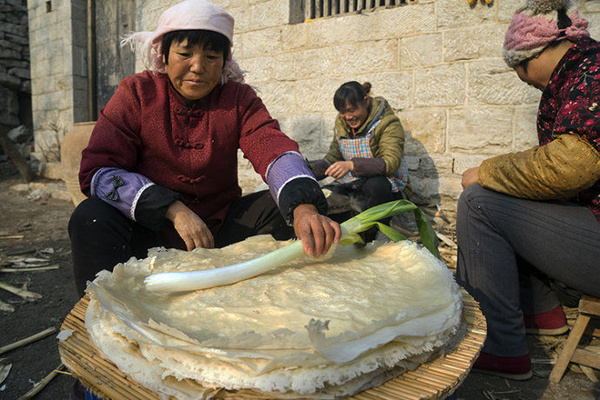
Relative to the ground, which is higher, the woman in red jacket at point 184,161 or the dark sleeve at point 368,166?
the woman in red jacket at point 184,161

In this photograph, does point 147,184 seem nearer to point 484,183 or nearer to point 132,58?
point 484,183

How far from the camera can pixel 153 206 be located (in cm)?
144

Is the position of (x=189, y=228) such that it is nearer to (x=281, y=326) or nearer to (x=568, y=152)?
(x=281, y=326)

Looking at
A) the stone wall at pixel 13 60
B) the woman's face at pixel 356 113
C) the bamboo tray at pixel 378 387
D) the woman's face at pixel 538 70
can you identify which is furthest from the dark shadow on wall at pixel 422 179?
the stone wall at pixel 13 60

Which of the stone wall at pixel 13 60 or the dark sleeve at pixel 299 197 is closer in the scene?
the dark sleeve at pixel 299 197

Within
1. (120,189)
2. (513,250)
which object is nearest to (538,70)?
(513,250)

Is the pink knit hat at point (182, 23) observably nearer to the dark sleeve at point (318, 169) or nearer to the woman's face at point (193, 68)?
the woman's face at point (193, 68)

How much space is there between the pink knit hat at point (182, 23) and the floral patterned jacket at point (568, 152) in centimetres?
140

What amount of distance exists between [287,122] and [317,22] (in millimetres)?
Answer: 1188

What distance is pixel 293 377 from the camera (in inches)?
27.2

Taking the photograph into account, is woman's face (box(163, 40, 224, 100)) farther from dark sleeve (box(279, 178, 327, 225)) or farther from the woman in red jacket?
dark sleeve (box(279, 178, 327, 225))

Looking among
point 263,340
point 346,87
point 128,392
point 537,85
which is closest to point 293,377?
point 263,340

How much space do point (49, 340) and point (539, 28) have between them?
3.02 m

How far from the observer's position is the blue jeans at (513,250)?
59.8 inches
